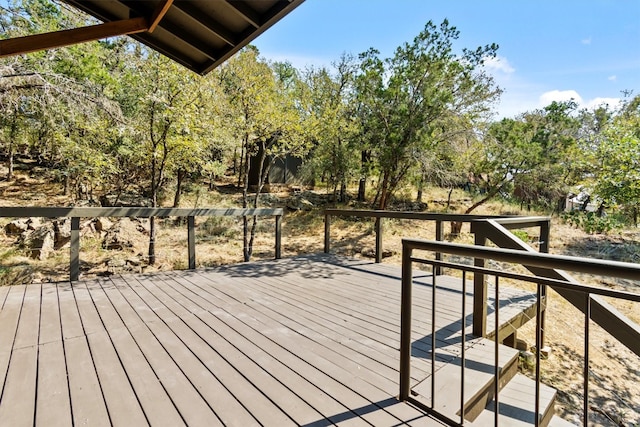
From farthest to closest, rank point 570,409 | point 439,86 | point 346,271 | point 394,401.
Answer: point 439,86
point 346,271
point 570,409
point 394,401

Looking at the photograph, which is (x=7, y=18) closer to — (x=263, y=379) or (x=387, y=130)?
(x=263, y=379)

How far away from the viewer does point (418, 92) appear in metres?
8.76

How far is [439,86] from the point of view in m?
8.61

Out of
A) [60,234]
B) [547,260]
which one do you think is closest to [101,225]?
[60,234]

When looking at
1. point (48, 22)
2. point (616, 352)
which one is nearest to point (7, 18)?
point (48, 22)

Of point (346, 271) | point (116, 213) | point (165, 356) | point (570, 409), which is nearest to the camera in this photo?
point (165, 356)

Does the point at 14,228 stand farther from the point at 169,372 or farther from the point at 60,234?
the point at 169,372

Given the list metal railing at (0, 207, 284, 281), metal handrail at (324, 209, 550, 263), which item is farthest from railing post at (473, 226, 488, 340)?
metal railing at (0, 207, 284, 281)

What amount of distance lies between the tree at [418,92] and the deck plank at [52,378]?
8.12m

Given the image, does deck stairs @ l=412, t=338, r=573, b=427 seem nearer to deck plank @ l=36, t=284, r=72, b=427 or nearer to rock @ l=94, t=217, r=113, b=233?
deck plank @ l=36, t=284, r=72, b=427

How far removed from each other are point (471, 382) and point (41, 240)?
8.86 meters

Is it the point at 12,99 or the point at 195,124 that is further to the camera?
→ the point at 195,124

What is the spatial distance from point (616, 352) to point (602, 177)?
2.99 meters

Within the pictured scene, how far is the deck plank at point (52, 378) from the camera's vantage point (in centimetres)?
150
